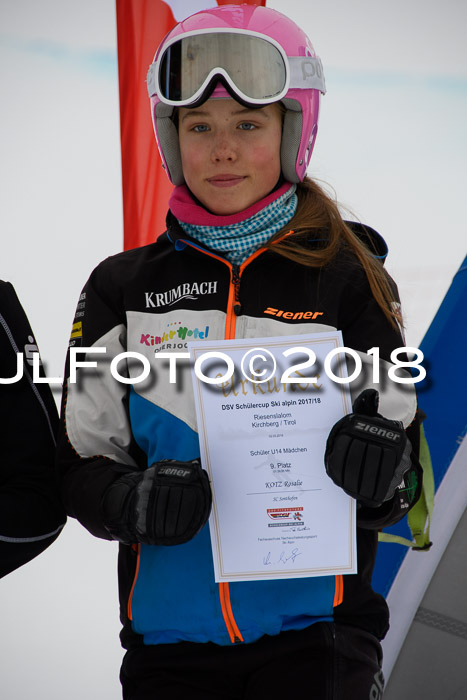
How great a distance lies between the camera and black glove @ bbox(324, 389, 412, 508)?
1.04 metres

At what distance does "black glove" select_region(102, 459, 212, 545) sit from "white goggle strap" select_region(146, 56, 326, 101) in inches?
26.5

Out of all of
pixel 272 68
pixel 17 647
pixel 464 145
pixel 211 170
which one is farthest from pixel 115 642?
pixel 464 145

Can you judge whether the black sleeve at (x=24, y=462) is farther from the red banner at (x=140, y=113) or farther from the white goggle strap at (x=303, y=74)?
the red banner at (x=140, y=113)

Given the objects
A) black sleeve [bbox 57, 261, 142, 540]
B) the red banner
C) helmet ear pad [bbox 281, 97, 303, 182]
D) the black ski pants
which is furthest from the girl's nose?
the red banner

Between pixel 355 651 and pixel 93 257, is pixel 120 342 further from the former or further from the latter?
pixel 93 257

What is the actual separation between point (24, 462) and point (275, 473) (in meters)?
0.44

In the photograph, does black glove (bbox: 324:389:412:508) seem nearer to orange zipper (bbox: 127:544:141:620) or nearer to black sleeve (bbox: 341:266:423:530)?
black sleeve (bbox: 341:266:423:530)

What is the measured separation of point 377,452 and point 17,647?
5.71 ft

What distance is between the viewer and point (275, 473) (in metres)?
1.14

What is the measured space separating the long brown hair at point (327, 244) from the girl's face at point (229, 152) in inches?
3.2

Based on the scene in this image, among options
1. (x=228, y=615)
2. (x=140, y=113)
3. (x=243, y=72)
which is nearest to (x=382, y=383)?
(x=228, y=615)

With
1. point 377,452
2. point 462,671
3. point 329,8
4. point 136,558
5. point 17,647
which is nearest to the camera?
point 377,452

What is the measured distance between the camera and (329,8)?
270 centimetres

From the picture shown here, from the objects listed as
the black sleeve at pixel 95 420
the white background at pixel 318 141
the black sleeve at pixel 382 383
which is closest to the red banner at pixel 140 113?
the white background at pixel 318 141
